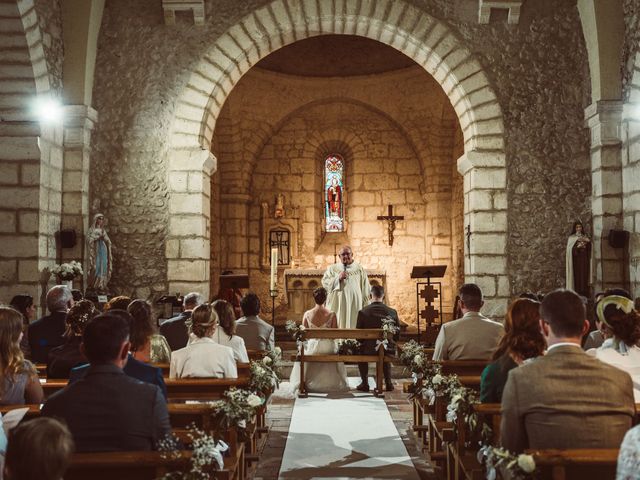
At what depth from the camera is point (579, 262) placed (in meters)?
9.45

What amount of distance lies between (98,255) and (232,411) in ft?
21.5

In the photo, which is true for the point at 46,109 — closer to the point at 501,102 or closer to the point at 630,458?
the point at 501,102

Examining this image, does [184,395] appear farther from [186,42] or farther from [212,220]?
[212,220]

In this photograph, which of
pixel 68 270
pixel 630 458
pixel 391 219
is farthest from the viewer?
pixel 391 219

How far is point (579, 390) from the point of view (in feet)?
8.64

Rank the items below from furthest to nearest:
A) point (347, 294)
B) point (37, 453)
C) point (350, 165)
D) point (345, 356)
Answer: point (350, 165)
point (347, 294)
point (345, 356)
point (37, 453)

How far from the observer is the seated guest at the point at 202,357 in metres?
4.72

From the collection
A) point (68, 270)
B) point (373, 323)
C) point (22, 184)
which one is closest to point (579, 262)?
point (373, 323)

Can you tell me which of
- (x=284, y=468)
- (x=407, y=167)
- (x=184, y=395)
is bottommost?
(x=284, y=468)

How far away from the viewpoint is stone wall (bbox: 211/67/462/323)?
15.5 m

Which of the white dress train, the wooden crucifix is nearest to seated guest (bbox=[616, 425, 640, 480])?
the white dress train

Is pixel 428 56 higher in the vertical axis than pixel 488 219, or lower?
higher

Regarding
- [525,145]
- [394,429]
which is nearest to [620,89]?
[525,145]

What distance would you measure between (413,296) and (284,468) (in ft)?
36.2
